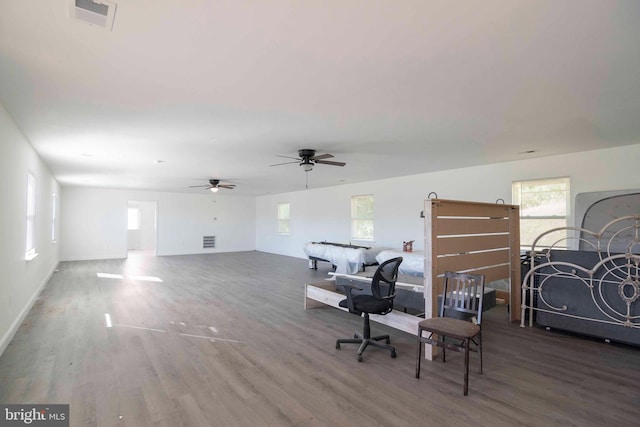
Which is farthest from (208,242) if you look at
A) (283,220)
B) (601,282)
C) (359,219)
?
(601,282)

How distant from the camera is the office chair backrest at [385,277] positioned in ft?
10.1

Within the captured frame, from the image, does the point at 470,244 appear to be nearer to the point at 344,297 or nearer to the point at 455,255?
the point at 455,255

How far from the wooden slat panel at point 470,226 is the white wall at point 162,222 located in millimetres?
10347

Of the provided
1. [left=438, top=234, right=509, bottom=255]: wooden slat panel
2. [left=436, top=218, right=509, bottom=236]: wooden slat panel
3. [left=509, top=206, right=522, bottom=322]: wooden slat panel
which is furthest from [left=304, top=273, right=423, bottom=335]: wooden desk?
[left=509, top=206, right=522, bottom=322]: wooden slat panel

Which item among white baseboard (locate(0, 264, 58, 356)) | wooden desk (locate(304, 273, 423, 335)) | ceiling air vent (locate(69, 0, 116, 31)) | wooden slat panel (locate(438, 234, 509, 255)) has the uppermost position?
ceiling air vent (locate(69, 0, 116, 31))

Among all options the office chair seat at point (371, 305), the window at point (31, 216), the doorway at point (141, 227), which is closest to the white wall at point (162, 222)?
the doorway at point (141, 227)

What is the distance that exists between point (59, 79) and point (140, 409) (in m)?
2.46

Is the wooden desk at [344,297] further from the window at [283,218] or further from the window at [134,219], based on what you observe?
the window at [134,219]

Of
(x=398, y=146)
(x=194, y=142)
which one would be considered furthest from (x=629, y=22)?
(x=194, y=142)

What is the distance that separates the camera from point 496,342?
11.5 feet

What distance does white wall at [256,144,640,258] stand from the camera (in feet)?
15.3

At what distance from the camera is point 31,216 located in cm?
496

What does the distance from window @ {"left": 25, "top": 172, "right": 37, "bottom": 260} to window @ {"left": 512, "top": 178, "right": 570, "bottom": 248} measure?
7.66m
